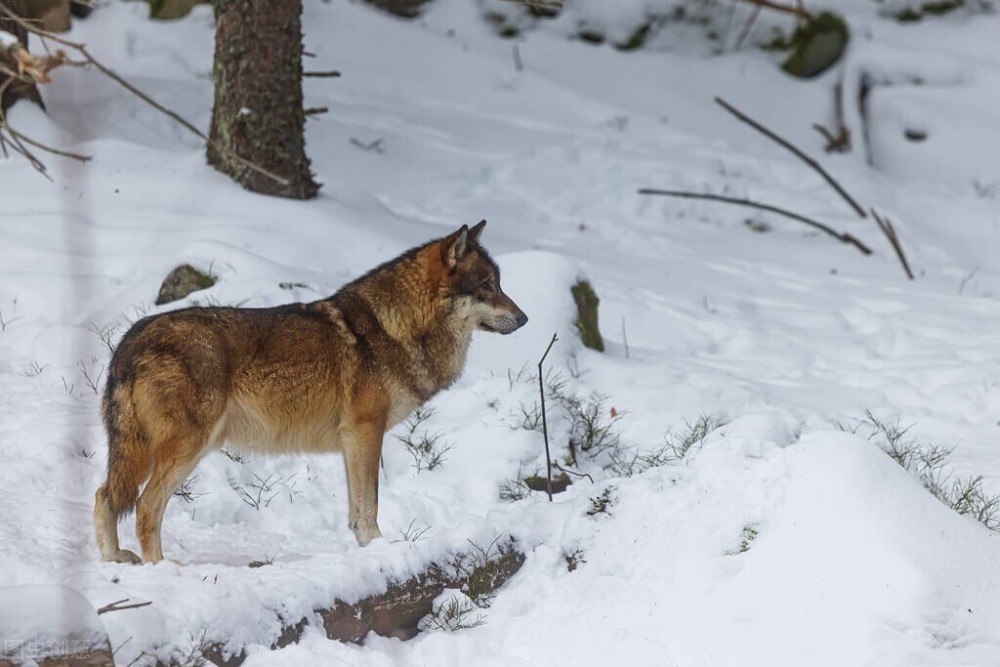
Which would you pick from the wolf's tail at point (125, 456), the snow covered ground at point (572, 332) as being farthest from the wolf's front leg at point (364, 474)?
the wolf's tail at point (125, 456)

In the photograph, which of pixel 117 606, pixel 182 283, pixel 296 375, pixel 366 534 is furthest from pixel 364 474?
pixel 182 283

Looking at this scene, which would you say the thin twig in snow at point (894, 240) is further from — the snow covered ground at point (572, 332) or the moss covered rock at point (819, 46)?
the moss covered rock at point (819, 46)

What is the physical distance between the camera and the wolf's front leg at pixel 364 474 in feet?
19.7

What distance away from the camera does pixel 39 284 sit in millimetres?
8352

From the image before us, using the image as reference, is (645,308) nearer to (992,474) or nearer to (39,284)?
(992,474)

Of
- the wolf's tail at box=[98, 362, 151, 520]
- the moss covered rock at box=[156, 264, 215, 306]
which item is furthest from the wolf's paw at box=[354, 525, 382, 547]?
the moss covered rock at box=[156, 264, 215, 306]

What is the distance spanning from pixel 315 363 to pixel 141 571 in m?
1.70

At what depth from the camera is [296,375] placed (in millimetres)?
5738

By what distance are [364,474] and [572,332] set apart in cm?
272

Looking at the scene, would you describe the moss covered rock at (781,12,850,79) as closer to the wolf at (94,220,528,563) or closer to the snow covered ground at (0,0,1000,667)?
the snow covered ground at (0,0,1000,667)

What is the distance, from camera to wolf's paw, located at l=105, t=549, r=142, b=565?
203 inches

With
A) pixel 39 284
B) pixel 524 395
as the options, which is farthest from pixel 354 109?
pixel 524 395

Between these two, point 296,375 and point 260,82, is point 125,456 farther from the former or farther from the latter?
point 260,82

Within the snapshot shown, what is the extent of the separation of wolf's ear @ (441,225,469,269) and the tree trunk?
3.73m
